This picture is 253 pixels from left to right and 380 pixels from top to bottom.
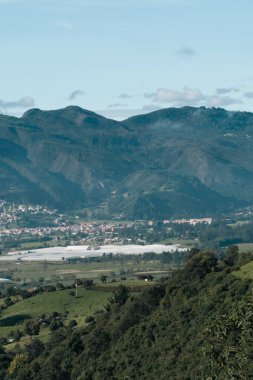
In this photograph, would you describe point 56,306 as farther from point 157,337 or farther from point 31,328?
point 157,337

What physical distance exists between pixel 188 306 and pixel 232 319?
110 feet

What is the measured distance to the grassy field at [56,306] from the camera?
418 ft

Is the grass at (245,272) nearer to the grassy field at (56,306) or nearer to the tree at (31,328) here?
the grassy field at (56,306)

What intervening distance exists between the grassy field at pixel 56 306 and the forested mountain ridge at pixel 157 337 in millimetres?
13421

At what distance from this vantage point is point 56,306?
134000 mm

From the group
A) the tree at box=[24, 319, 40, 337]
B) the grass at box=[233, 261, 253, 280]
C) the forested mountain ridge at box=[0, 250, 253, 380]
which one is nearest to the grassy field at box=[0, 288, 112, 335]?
the tree at box=[24, 319, 40, 337]

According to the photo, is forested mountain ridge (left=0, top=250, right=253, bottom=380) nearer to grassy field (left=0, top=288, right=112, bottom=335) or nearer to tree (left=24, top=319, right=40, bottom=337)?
tree (left=24, top=319, right=40, bottom=337)

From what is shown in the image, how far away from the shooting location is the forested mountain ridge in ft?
215

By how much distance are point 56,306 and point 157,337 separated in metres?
49.5

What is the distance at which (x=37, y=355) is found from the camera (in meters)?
102

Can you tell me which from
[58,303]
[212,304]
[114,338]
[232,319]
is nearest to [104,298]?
[58,303]

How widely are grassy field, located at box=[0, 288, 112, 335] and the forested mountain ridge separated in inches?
528

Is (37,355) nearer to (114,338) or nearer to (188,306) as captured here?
(114,338)

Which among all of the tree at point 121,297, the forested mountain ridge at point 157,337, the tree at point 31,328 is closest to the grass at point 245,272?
the forested mountain ridge at point 157,337
